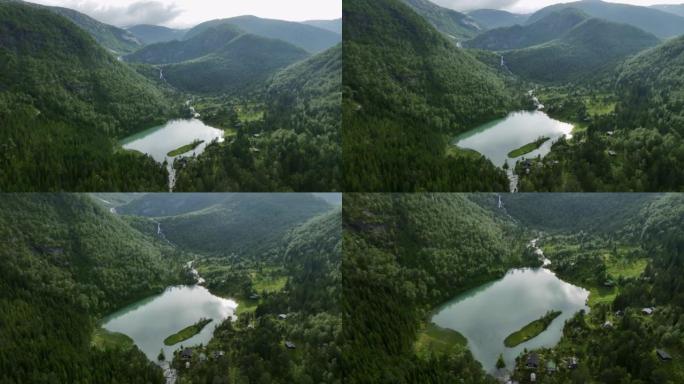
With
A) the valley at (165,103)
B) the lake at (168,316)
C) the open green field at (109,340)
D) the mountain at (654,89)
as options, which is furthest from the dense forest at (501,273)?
the open green field at (109,340)

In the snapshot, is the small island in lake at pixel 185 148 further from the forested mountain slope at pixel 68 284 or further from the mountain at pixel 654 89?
→ the mountain at pixel 654 89

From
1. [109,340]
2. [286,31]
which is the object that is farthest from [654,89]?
[109,340]

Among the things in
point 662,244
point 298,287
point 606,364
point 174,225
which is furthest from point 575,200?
point 174,225

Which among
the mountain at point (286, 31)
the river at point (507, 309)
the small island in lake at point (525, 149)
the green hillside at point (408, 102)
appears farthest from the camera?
the river at point (507, 309)

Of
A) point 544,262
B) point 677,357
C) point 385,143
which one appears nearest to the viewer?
point 385,143

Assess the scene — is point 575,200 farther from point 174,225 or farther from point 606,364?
point 174,225

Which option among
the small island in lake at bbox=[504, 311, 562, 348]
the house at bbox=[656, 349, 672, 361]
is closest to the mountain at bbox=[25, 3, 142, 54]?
the small island in lake at bbox=[504, 311, 562, 348]

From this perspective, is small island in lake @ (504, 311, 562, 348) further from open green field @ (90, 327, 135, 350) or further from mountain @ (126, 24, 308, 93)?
open green field @ (90, 327, 135, 350)
